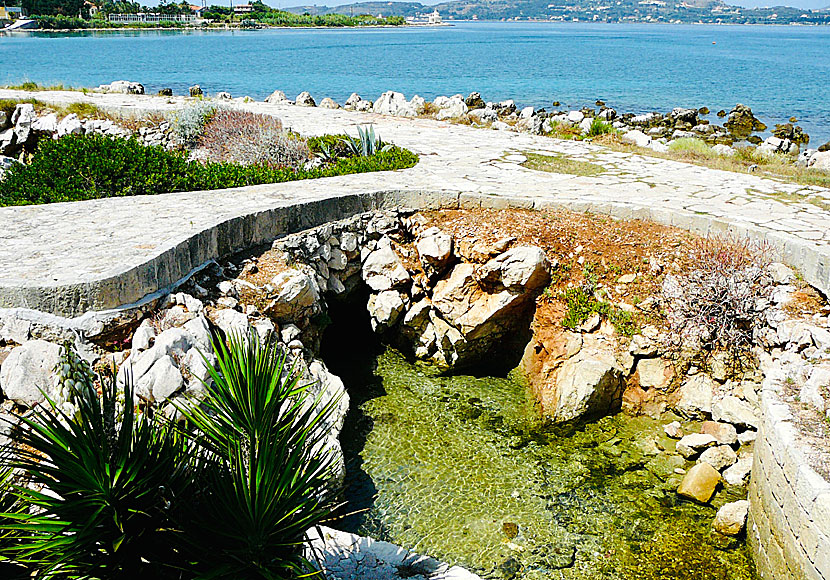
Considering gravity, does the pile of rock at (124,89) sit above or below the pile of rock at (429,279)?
above

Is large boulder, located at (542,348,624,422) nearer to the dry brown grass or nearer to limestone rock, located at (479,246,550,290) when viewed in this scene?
limestone rock, located at (479,246,550,290)

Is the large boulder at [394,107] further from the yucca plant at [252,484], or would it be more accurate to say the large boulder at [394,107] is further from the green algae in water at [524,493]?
the yucca plant at [252,484]

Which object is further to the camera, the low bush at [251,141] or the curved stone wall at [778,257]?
the low bush at [251,141]

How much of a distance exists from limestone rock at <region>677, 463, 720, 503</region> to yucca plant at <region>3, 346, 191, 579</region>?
4.71 m

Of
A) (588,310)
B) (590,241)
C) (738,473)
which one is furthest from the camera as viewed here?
(590,241)

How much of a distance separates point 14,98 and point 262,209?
42.7 ft

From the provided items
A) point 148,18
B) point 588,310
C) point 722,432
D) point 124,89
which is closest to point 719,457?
point 722,432

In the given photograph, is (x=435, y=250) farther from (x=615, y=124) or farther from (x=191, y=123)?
(x=615, y=124)

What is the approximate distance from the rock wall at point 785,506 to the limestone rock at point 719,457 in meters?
0.64

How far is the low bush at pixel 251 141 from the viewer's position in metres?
12.1

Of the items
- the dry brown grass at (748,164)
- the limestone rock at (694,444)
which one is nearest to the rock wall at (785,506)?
the limestone rock at (694,444)

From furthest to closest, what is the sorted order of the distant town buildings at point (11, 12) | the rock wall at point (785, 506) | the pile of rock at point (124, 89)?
the distant town buildings at point (11, 12) < the pile of rock at point (124, 89) < the rock wall at point (785, 506)

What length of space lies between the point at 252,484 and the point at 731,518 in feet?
14.4

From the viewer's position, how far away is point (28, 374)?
17.6ft
